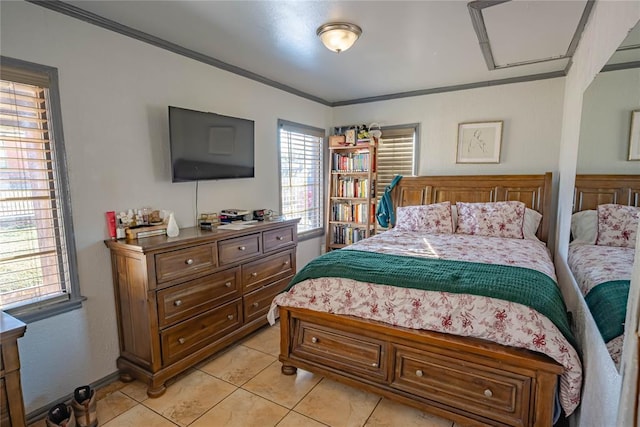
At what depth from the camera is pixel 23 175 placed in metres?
1.81

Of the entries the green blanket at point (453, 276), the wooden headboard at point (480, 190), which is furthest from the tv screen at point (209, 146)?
the wooden headboard at point (480, 190)

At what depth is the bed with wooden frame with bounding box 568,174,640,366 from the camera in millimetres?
1068

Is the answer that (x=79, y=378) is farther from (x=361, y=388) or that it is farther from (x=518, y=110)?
(x=518, y=110)

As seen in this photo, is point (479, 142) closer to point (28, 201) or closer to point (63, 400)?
point (28, 201)

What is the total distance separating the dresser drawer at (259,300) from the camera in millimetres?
2807

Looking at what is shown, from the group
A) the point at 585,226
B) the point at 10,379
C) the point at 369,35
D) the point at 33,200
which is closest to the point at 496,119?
the point at 369,35

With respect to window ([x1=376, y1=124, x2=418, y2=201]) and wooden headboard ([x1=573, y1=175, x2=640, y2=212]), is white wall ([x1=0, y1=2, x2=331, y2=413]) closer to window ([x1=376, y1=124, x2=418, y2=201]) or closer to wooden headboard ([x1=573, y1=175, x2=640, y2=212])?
window ([x1=376, y1=124, x2=418, y2=201])

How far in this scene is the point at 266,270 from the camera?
2.99 meters

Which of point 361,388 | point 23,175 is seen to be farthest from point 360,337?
point 23,175

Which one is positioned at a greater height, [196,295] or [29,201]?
[29,201]

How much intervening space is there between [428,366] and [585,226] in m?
1.12

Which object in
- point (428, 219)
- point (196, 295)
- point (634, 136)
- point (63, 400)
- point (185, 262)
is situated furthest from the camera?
point (428, 219)

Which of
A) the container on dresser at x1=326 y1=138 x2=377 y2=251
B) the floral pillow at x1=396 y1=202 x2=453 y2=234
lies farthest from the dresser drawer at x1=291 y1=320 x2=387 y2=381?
the container on dresser at x1=326 y1=138 x2=377 y2=251

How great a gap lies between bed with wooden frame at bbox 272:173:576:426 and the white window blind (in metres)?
1.46
